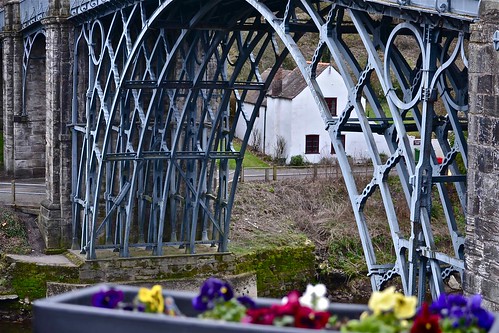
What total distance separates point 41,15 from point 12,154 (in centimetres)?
1007

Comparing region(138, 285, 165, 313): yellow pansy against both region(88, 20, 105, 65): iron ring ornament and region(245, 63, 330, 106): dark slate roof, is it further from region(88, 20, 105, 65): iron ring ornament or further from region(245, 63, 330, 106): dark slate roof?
region(245, 63, 330, 106): dark slate roof

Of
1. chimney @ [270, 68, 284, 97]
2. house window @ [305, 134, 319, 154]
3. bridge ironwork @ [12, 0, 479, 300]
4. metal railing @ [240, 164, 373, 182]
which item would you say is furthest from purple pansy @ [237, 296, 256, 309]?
chimney @ [270, 68, 284, 97]

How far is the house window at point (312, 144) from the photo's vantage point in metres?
42.2

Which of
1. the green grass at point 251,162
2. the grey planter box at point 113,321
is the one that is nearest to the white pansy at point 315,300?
the grey planter box at point 113,321

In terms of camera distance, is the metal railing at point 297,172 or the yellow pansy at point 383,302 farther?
the metal railing at point 297,172

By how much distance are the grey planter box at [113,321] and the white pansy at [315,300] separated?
18 cm

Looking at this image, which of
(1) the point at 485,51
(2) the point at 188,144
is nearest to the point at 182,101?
(2) the point at 188,144

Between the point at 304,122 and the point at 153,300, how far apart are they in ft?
123

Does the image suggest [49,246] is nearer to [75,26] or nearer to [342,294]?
[75,26]

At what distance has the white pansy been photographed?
15.5ft

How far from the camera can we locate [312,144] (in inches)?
1667

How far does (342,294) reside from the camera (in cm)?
3075

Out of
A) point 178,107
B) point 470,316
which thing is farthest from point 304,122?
point 470,316

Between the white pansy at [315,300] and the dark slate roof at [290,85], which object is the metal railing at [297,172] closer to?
the dark slate roof at [290,85]
